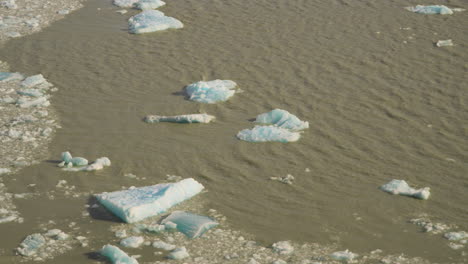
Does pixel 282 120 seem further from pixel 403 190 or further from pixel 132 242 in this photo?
pixel 132 242

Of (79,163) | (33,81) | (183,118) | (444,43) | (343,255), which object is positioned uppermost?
(444,43)

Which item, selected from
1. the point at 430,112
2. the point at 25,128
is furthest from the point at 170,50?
the point at 430,112

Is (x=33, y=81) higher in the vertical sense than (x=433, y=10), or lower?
lower

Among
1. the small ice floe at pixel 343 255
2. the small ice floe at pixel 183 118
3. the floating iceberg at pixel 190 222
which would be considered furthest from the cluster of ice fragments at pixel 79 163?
the small ice floe at pixel 343 255

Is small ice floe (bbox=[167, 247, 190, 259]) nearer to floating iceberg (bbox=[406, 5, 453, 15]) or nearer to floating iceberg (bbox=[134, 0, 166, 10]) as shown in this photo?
floating iceberg (bbox=[134, 0, 166, 10])

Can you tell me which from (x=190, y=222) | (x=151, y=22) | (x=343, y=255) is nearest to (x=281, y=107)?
(x=190, y=222)

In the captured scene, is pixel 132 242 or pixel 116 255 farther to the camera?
pixel 132 242
